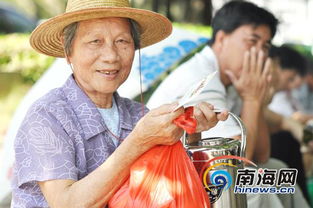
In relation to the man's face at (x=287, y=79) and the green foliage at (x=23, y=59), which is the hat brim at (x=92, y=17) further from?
the green foliage at (x=23, y=59)

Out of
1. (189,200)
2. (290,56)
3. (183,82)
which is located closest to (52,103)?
(189,200)

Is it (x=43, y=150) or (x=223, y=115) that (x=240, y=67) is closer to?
(x=223, y=115)

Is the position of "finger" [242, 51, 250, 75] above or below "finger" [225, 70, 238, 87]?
above

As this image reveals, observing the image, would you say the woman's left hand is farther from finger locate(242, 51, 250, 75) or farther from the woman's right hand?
finger locate(242, 51, 250, 75)

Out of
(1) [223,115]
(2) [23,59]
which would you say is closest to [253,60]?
(1) [223,115]

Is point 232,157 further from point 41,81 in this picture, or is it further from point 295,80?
point 295,80

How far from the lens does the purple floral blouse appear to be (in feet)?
6.62

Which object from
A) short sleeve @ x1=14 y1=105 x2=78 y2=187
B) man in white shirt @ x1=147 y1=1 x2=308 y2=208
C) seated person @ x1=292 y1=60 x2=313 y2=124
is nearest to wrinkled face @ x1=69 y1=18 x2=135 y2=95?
short sleeve @ x1=14 y1=105 x2=78 y2=187

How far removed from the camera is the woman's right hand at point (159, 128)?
1.78m

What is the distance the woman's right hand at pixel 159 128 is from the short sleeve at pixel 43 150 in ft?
1.00

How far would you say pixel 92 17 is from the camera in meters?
2.14

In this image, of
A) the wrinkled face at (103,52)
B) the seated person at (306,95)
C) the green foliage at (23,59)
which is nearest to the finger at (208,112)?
the wrinkled face at (103,52)

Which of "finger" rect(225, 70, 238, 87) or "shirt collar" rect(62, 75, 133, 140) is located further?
"finger" rect(225, 70, 238, 87)

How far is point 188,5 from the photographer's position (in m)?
8.04
